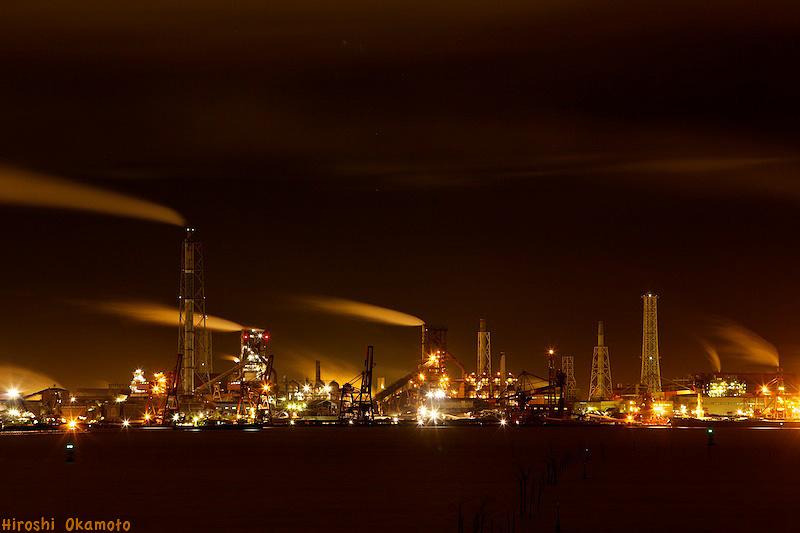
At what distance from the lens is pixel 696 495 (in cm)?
6153

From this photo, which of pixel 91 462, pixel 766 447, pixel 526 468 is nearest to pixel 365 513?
pixel 526 468

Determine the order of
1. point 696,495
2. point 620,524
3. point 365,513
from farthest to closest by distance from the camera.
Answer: point 696,495 → point 365,513 → point 620,524

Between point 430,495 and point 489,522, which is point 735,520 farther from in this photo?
point 430,495

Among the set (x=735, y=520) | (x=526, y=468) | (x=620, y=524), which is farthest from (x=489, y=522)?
(x=526, y=468)

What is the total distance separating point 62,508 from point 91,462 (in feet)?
133

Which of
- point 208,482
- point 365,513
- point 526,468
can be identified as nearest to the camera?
point 365,513

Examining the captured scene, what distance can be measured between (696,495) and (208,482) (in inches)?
1193

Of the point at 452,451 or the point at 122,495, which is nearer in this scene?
the point at 122,495

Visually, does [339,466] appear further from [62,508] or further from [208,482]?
[62,508]

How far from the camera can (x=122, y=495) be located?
61531 mm

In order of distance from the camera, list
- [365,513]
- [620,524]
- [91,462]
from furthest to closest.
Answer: [91,462] < [365,513] < [620,524]

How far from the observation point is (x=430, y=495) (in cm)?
6262

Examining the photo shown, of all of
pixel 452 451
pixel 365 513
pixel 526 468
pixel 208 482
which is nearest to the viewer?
pixel 365 513

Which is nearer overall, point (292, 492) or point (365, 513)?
point (365, 513)
